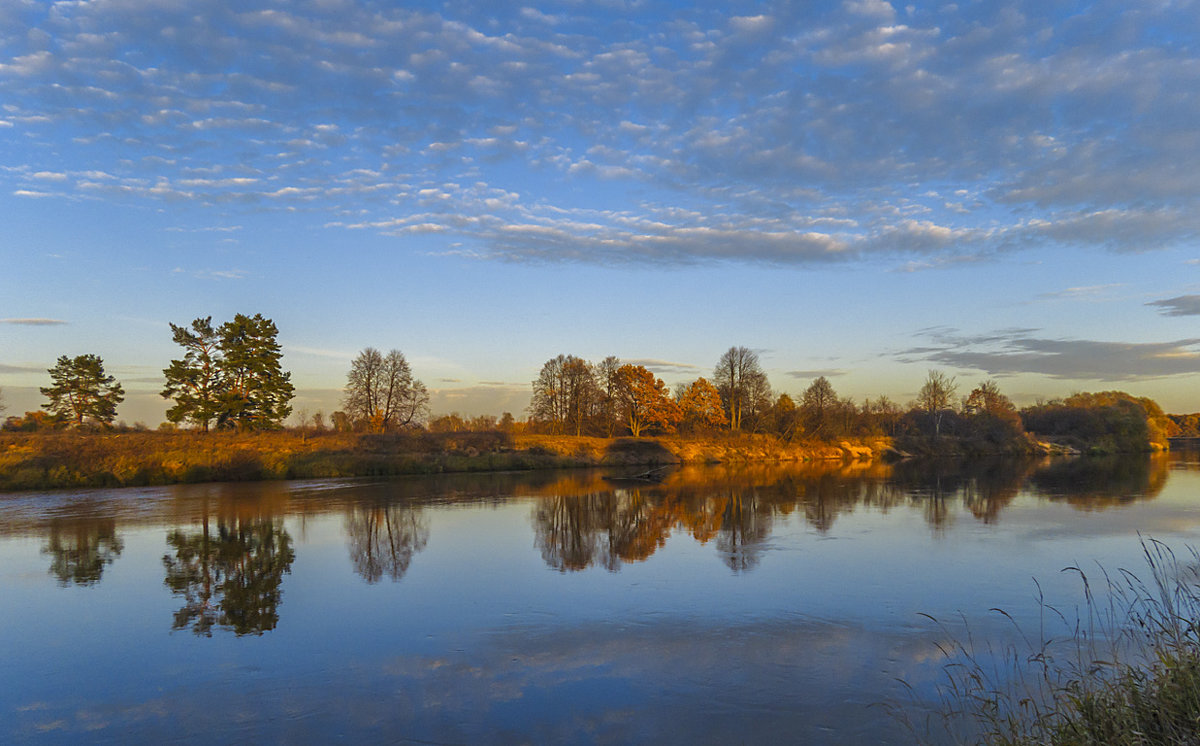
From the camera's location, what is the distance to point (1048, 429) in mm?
77625

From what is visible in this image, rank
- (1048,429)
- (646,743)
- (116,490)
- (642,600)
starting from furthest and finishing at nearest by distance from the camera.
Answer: (1048,429) → (116,490) → (642,600) → (646,743)

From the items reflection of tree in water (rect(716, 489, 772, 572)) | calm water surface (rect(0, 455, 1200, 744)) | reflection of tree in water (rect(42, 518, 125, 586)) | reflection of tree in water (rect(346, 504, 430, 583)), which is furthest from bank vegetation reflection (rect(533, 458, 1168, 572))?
reflection of tree in water (rect(42, 518, 125, 586))

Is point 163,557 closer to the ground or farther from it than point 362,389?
closer to the ground

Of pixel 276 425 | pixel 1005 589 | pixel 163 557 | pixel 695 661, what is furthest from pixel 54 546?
pixel 276 425

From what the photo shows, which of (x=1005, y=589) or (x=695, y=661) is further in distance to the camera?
(x=1005, y=589)

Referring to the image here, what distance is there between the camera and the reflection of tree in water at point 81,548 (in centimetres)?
1160

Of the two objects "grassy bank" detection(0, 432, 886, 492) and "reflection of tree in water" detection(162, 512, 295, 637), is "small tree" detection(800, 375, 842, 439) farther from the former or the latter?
"reflection of tree in water" detection(162, 512, 295, 637)

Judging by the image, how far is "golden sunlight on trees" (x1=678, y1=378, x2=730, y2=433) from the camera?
59.6 m

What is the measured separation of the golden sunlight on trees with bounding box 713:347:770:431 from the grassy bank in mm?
12398

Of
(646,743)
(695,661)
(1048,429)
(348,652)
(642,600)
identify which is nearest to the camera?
(646,743)

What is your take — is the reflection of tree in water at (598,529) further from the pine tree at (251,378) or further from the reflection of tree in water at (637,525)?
the pine tree at (251,378)

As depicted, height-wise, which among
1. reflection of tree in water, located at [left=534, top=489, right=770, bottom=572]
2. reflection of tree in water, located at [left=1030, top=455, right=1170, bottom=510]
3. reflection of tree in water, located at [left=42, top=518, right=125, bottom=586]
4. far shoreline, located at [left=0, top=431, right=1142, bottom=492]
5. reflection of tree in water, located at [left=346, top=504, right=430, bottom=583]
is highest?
far shoreline, located at [left=0, top=431, right=1142, bottom=492]

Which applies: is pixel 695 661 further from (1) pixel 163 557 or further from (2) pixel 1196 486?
(2) pixel 1196 486

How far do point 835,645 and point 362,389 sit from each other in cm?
4662
